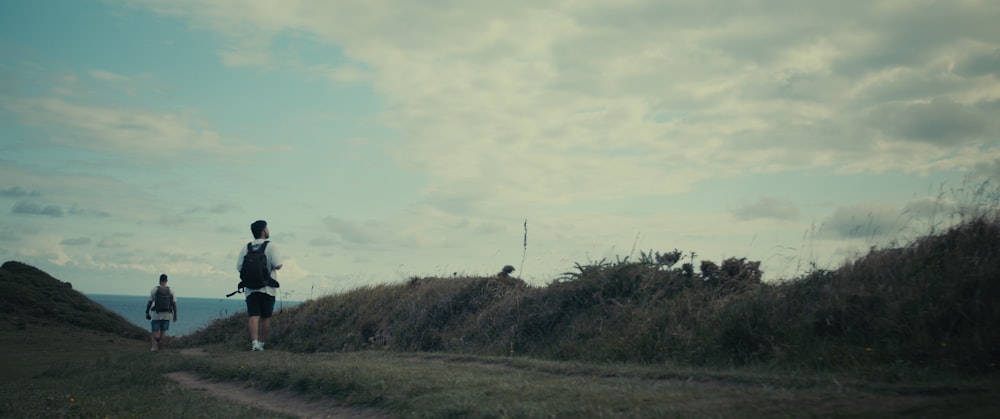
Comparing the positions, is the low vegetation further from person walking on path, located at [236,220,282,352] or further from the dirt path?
person walking on path, located at [236,220,282,352]

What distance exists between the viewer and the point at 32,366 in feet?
50.3

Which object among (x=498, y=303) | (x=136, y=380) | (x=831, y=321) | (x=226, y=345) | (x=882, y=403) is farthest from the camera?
(x=226, y=345)

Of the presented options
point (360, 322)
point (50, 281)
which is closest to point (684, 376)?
point (360, 322)

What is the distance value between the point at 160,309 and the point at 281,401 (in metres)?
12.3

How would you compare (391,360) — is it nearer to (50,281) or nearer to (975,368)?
(975,368)

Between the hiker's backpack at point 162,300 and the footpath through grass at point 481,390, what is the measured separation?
529 cm

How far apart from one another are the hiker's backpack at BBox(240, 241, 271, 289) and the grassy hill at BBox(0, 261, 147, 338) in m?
12.4

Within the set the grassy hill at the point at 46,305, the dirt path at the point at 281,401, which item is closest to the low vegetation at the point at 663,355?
the dirt path at the point at 281,401

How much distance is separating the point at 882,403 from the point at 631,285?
7459 mm

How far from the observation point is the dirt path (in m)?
8.34

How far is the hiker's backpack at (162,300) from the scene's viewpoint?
65.5ft

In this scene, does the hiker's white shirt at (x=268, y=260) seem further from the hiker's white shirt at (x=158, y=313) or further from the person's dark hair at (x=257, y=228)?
the hiker's white shirt at (x=158, y=313)

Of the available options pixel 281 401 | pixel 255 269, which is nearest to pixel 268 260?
pixel 255 269

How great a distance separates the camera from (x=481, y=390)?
783cm
